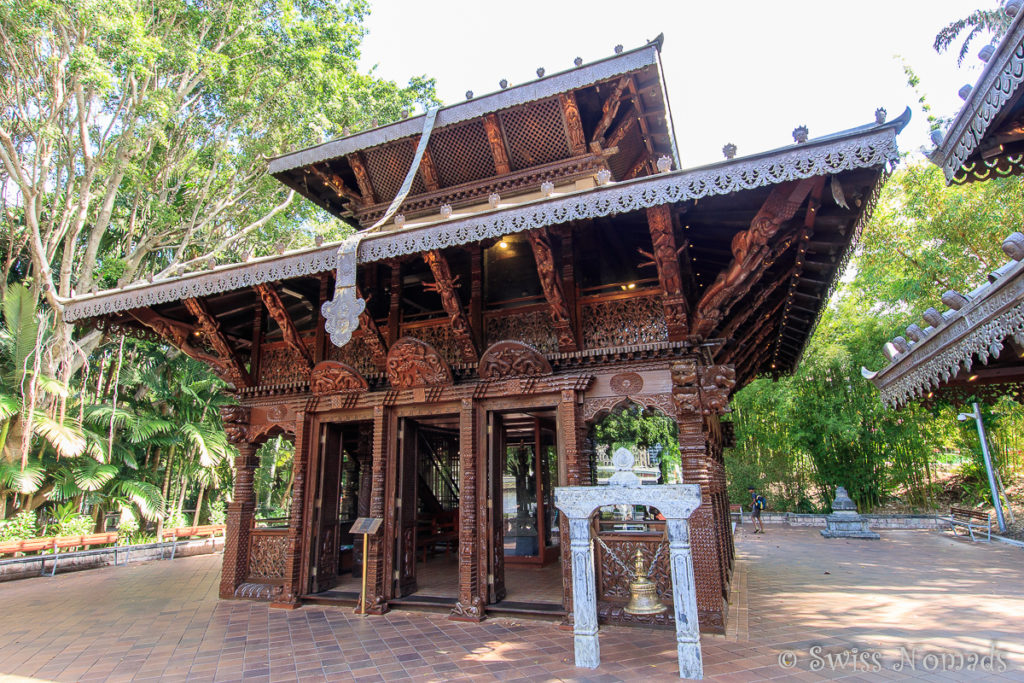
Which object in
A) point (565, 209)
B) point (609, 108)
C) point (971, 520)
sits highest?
point (609, 108)

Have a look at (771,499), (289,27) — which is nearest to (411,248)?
(289,27)

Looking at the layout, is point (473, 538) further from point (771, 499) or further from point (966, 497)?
point (966, 497)

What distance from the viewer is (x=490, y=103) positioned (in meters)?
7.28

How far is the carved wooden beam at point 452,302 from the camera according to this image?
6.31m

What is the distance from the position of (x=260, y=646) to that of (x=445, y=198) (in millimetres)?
6257

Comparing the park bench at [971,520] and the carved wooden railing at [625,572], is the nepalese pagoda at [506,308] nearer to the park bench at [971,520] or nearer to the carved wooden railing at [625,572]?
the carved wooden railing at [625,572]

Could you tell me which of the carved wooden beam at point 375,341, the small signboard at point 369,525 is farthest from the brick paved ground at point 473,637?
the carved wooden beam at point 375,341

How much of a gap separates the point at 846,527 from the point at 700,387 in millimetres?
13217

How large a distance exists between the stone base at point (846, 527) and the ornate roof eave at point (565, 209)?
1473 centimetres

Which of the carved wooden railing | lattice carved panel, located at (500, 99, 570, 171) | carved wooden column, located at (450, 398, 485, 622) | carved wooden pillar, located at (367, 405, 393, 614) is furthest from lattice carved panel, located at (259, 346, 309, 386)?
the carved wooden railing

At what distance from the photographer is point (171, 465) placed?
50.4 ft

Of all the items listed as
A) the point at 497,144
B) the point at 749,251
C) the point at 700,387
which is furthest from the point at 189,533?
the point at 749,251

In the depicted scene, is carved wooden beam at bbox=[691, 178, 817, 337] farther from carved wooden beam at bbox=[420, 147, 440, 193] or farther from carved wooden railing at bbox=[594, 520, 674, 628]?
carved wooden beam at bbox=[420, 147, 440, 193]

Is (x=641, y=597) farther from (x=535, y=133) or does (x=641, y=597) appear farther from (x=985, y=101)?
(x=535, y=133)
